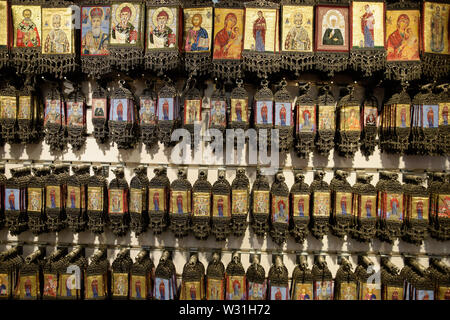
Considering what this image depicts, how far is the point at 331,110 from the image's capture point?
9.59 feet

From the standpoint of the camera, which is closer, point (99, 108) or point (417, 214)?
point (417, 214)

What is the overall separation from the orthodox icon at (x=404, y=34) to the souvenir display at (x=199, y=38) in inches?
69.9

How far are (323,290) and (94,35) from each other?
3.57 meters

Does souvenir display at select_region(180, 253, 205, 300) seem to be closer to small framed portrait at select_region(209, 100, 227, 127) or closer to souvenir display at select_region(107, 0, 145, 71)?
small framed portrait at select_region(209, 100, 227, 127)

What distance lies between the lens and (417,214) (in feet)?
9.46

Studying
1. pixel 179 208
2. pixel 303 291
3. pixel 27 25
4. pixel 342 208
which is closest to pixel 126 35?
pixel 27 25

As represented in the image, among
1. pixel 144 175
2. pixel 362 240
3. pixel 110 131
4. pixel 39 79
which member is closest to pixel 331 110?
pixel 362 240

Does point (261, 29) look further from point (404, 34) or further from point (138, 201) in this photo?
point (138, 201)

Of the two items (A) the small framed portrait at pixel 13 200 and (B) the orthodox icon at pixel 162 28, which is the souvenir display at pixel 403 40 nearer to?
(B) the orthodox icon at pixel 162 28

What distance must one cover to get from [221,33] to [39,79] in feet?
7.19

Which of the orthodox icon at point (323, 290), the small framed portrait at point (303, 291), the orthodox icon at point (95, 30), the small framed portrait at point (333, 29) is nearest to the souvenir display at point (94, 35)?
the orthodox icon at point (95, 30)

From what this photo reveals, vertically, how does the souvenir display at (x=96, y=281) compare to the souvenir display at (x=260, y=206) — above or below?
below

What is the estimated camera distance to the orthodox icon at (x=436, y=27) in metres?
2.75

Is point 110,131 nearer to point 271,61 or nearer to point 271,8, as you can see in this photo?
point 271,61
